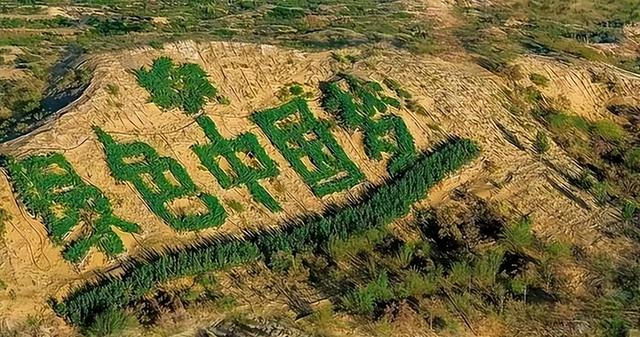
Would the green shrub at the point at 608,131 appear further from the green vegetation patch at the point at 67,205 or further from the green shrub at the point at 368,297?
the green vegetation patch at the point at 67,205

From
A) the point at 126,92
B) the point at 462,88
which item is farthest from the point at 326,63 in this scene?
the point at 126,92

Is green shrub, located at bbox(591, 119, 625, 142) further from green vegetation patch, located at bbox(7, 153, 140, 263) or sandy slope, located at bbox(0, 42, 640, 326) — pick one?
green vegetation patch, located at bbox(7, 153, 140, 263)

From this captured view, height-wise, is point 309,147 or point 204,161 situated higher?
point 204,161

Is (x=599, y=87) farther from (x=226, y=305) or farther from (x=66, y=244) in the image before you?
(x=66, y=244)

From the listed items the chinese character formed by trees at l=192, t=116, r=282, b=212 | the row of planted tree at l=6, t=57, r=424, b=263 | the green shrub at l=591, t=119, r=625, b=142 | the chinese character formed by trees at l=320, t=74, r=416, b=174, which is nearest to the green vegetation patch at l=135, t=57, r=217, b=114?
the row of planted tree at l=6, t=57, r=424, b=263

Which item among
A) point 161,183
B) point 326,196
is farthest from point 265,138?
point 161,183

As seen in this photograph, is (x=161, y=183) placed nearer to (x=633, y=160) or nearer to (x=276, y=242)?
(x=276, y=242)
